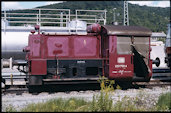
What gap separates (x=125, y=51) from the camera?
10.0 metres

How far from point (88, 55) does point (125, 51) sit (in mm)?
1704

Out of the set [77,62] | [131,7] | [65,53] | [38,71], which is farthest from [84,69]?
[131,7]

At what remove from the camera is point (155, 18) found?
307 ft

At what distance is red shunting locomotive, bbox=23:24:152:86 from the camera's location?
32.2 feet

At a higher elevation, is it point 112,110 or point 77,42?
point 77,42

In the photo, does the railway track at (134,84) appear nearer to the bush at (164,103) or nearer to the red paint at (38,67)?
the red paint at (38,67)

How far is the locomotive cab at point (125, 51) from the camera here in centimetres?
991

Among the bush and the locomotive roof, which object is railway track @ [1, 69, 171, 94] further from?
the bush

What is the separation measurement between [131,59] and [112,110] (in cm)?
482

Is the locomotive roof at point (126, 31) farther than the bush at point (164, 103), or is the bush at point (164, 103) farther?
the locomotive roof at point (126, 31)

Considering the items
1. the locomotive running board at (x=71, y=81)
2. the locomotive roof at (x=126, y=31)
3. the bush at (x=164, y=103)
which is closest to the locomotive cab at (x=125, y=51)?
the locomotive roof at (x=126, y=31)

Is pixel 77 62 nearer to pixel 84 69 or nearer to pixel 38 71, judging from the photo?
pixel 84 69

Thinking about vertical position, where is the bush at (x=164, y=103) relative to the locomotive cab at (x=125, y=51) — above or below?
below

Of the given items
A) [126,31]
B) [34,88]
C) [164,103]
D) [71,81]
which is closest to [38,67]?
[34,88]
